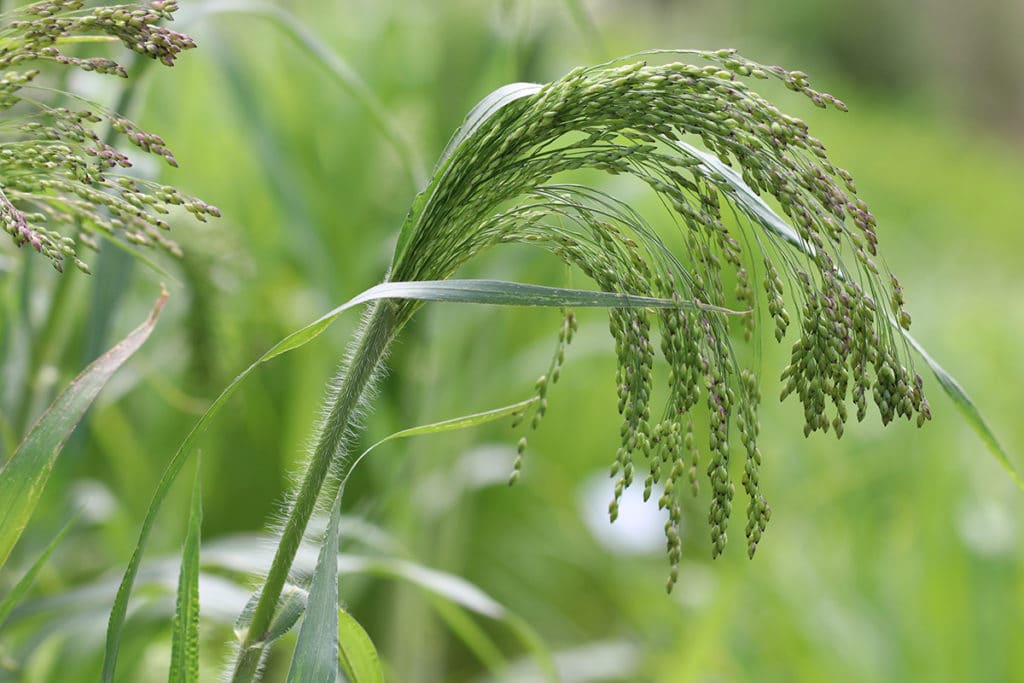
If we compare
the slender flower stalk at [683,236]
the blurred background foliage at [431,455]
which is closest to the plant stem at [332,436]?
the slender flower stalk at [683,236]

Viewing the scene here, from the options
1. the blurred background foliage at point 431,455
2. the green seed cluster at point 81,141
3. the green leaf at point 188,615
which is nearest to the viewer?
the green seed cluster at point 81,141

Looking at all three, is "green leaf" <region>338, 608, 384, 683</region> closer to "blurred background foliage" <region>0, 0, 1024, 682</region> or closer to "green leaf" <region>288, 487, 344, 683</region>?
"green leaf" <region>288, 487, 344, 683</region>

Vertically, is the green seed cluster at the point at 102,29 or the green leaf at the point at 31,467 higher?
the green seed cluster at the point at 102,29

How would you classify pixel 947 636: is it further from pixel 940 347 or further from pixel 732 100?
pixel 732 100

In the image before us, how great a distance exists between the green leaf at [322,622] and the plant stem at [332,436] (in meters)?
0.03

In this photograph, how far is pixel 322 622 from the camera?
1.77 feet

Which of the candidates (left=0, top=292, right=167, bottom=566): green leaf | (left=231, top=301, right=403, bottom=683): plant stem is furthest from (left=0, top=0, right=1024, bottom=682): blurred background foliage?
(left=231, top=301, right=403, bottom=683): plant stem

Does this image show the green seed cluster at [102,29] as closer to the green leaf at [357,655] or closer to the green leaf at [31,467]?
the green leaf at [31,467]

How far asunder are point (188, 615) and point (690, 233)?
323mm

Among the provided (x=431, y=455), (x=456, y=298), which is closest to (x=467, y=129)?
(x=456, y=298)

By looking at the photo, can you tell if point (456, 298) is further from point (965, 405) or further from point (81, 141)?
point (965, 405)

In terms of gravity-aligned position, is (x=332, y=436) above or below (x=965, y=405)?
below

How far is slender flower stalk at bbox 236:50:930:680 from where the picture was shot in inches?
19.7

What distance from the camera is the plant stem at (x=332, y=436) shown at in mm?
559
